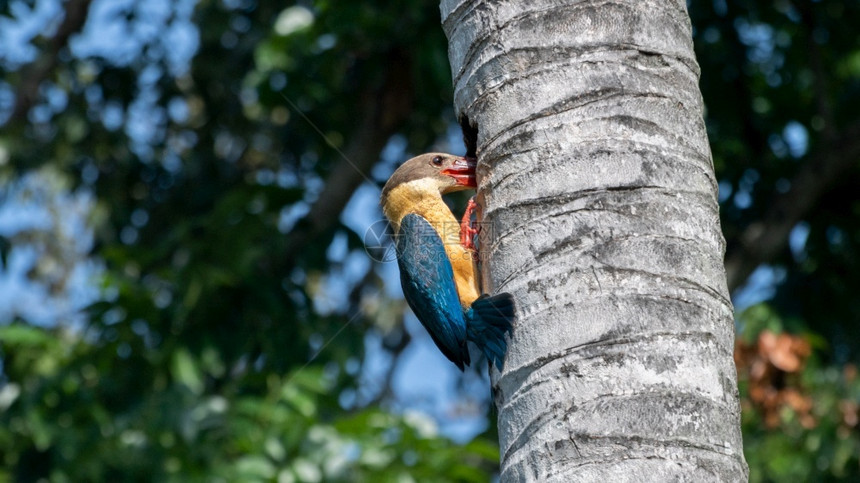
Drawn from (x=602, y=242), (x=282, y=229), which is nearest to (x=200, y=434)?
(x=282, y=229)

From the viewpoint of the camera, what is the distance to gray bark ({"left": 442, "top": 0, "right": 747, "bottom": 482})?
1.94 meters

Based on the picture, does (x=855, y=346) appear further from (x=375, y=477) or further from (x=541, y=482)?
(x=541, y=482)

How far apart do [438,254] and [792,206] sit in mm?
3733

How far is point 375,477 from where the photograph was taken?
16.1 ft

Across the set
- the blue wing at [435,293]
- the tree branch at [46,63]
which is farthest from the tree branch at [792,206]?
the tree branch at [46,63]

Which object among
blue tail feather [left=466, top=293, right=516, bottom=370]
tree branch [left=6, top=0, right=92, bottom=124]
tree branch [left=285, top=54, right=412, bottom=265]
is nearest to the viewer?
blue tail feather [left=466, top=293, right=516, bottom=370]

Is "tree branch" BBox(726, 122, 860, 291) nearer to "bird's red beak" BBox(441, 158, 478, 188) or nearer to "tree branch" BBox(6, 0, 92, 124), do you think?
"bird's red beak" BBox(441, 158, 478, 188)

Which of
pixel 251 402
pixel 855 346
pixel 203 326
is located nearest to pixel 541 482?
pixel 251 402

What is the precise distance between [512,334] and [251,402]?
3260 mm

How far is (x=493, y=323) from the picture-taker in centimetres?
230

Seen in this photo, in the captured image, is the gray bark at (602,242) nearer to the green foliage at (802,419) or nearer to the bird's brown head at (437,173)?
the bird's brown head at (437,173)

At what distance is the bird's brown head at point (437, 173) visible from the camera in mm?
3168

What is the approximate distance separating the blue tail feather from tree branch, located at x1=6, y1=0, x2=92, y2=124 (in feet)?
18.7

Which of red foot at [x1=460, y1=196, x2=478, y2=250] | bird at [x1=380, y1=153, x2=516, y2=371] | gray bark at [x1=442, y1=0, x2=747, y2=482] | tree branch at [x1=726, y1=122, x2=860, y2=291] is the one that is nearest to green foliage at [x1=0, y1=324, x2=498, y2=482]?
tree branch at [x1=726, y1=122, x2=860, y2=291]
